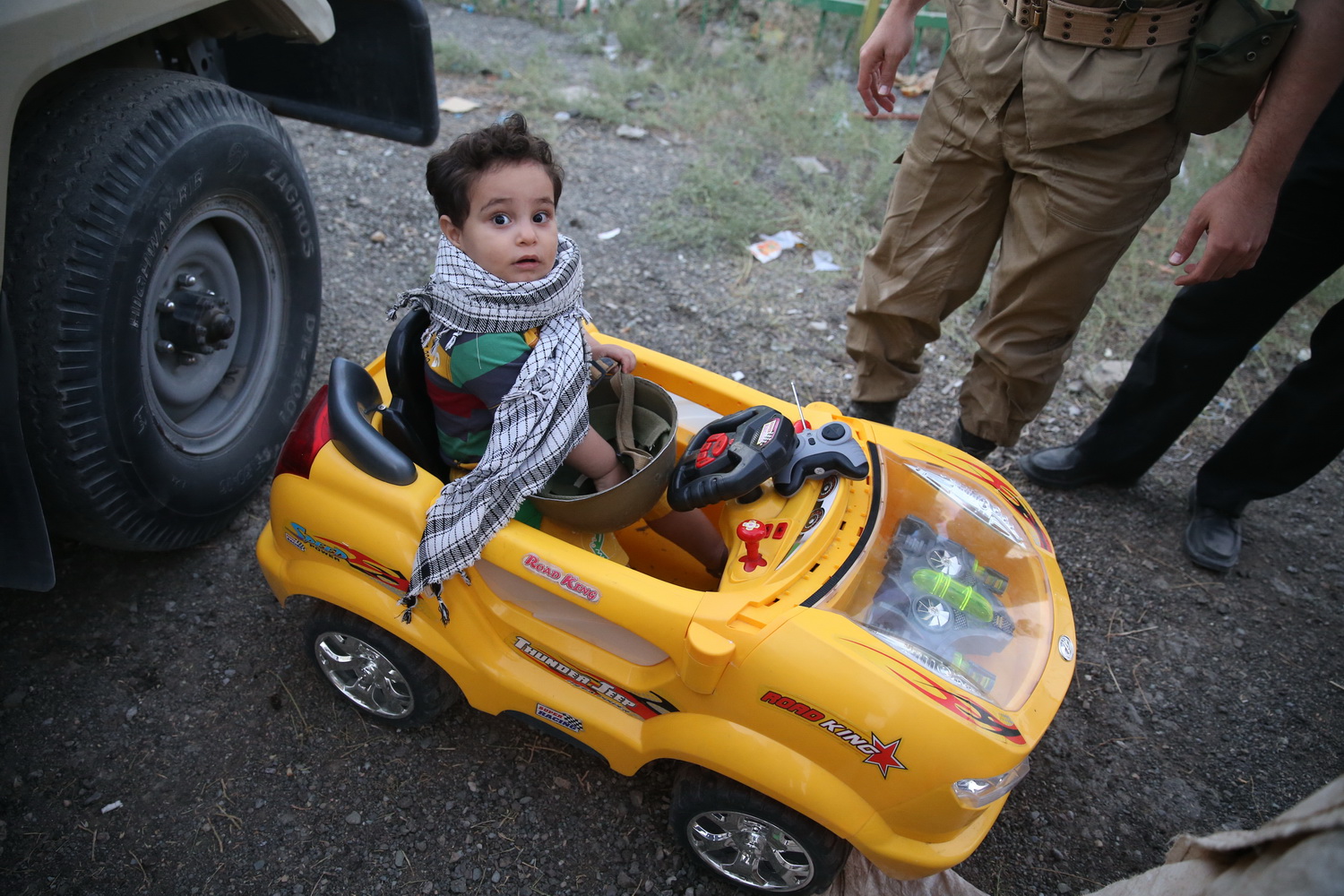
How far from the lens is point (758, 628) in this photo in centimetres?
162

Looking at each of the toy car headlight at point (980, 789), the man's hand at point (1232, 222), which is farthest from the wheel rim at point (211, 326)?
the man's hand at point (1232, 222)

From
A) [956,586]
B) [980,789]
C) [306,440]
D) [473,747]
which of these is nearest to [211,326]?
[306,440]

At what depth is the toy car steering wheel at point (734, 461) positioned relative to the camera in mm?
1808

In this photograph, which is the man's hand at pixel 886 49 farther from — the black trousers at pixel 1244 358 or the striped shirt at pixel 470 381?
the striped shirt at pixel 470 381

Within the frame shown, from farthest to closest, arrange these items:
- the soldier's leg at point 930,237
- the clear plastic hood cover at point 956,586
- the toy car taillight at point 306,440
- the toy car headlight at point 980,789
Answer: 1. the soldier's leg at point 930,237
2. the toy car taillight at point 306,440
3. the clear plastic hood cover at point 956,586
4. the toy car headlight at point 980,789

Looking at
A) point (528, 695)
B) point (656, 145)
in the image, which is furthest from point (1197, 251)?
point (528, 695)

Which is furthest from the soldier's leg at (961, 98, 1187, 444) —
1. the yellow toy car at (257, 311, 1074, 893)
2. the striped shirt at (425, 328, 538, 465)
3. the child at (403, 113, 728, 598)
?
the striped shirt at (425, 328, 538, 465)

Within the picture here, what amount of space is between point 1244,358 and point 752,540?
2.03 metres

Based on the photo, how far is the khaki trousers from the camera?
7.14 ft

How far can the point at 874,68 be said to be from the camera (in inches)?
98.9

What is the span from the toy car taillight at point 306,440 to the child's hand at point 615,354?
66 cm

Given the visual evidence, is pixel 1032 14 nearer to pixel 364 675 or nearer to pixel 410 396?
pixel 410 396

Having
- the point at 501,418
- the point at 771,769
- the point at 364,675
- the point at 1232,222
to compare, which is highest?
the point at 1232,222

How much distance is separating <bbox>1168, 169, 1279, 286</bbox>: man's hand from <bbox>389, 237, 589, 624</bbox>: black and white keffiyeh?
4.78ft
